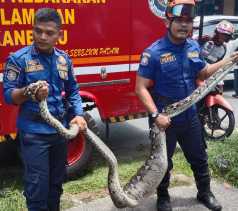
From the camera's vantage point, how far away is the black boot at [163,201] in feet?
14.2

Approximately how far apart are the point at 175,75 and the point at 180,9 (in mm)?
550

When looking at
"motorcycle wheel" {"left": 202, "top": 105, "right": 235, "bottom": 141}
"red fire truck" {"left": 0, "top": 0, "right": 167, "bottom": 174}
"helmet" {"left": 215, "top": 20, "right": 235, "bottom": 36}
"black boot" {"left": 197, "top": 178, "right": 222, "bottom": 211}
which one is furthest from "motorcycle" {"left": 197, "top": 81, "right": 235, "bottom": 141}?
"black boot" {"left": 197, "top": 178, "right": 222, "bottom": 211}

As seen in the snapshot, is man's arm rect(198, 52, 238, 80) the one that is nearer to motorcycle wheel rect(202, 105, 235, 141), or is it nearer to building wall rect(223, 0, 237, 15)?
motorcycle wheel rect(202, 105, 235, 141)

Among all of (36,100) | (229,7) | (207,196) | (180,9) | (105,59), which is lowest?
(229,7)

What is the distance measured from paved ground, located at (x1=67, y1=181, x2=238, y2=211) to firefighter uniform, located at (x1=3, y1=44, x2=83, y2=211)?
1095 mm

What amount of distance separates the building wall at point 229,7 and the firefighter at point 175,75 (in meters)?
18.3

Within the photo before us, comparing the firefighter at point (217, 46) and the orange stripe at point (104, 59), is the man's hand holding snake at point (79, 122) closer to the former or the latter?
the orange stripe at point (104, 59)

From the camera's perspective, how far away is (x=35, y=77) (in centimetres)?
330

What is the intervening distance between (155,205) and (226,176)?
40.9 inches

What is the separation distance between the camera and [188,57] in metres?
3.98

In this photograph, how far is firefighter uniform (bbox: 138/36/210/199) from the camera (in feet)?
12.8

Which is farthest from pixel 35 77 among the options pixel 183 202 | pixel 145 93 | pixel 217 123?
pixel 217 123

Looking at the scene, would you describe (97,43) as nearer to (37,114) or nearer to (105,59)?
(105,59)

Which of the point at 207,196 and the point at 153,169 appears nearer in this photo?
the point at 153,169
